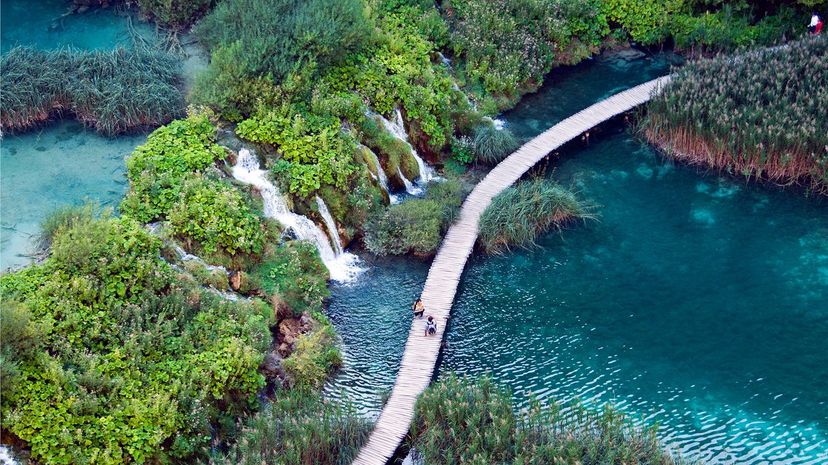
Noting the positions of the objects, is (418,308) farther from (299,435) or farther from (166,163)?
(166,163)

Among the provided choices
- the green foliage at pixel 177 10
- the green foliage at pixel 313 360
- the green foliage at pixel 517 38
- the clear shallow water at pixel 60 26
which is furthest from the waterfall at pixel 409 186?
the clear shallow water at pixel 60 26

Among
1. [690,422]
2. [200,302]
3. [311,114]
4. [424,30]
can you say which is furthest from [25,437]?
[424,30]

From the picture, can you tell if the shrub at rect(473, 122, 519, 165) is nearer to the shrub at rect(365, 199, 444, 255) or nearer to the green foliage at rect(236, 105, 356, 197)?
the shrub at rect(365, 199, 444, 255)

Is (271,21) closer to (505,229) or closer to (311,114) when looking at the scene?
(311,114)

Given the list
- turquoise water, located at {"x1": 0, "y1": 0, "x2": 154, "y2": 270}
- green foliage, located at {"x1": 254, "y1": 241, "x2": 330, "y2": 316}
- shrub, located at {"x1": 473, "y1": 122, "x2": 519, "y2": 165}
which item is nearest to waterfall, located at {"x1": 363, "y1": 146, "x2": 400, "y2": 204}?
shrub, located at {"x1": 473, "y1": 122, "x2": 519, "y2": 165}

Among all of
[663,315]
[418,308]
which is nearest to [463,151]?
[418,308]

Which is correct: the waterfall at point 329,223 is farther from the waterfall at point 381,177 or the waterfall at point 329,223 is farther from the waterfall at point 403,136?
the waterfall at point 403,136
